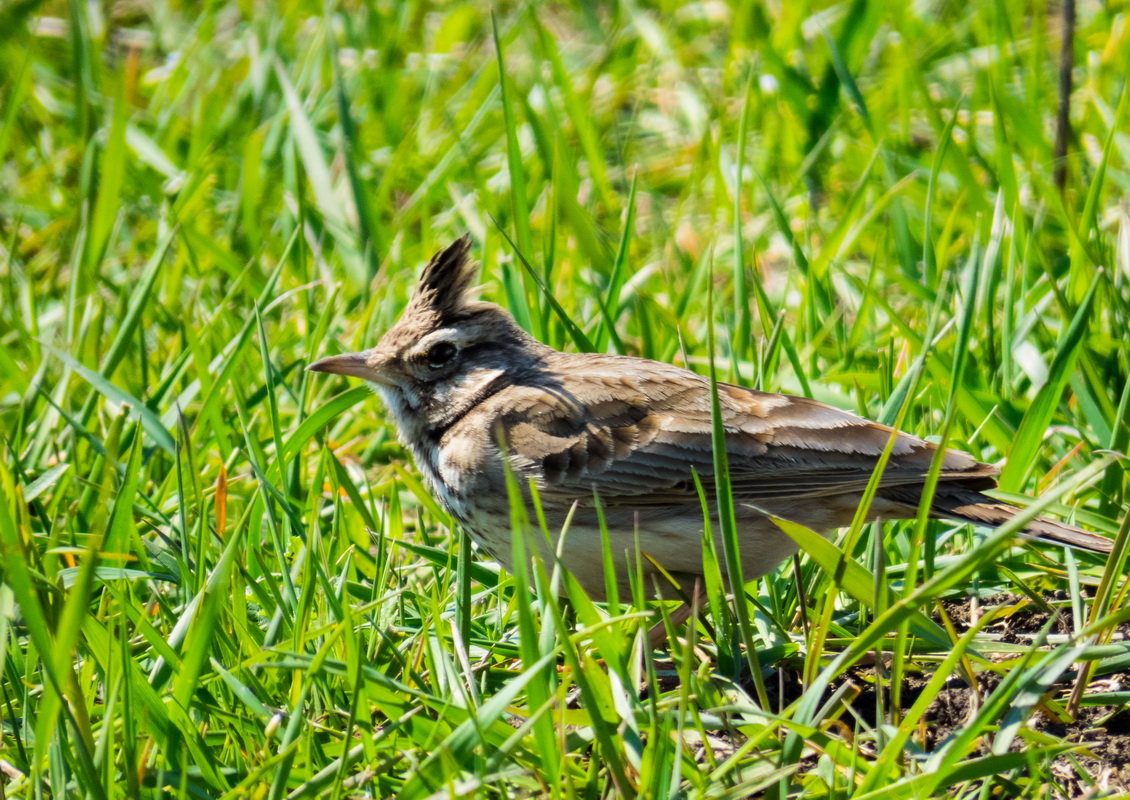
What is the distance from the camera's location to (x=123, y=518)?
162 inches

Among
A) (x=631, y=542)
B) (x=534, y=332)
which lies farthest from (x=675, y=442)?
(x=534, y=332)

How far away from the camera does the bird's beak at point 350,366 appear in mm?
4695

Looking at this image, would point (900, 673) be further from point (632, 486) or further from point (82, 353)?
point (82, 353)

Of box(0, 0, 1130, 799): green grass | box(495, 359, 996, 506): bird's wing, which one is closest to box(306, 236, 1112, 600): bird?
box(495, 359, 996, 506): bird's wing

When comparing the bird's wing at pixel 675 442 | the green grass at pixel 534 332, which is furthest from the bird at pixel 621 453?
the green grass at pixel 534 332

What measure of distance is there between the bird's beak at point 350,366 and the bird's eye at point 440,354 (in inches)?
7.7

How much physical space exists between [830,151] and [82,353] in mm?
4140

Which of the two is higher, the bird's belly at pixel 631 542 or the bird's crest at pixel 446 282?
the bird's crest at pixel 446 282

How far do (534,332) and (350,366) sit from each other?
1.05 metres

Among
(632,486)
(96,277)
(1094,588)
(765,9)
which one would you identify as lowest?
(1094,588)

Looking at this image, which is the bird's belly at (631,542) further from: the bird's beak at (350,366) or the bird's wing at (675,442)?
the bird's beak at (350,366)

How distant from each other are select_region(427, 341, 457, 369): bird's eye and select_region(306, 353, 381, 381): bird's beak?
0.20m

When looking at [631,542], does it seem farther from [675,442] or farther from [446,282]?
[446,282]

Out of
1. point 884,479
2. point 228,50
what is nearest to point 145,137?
point 228,50
